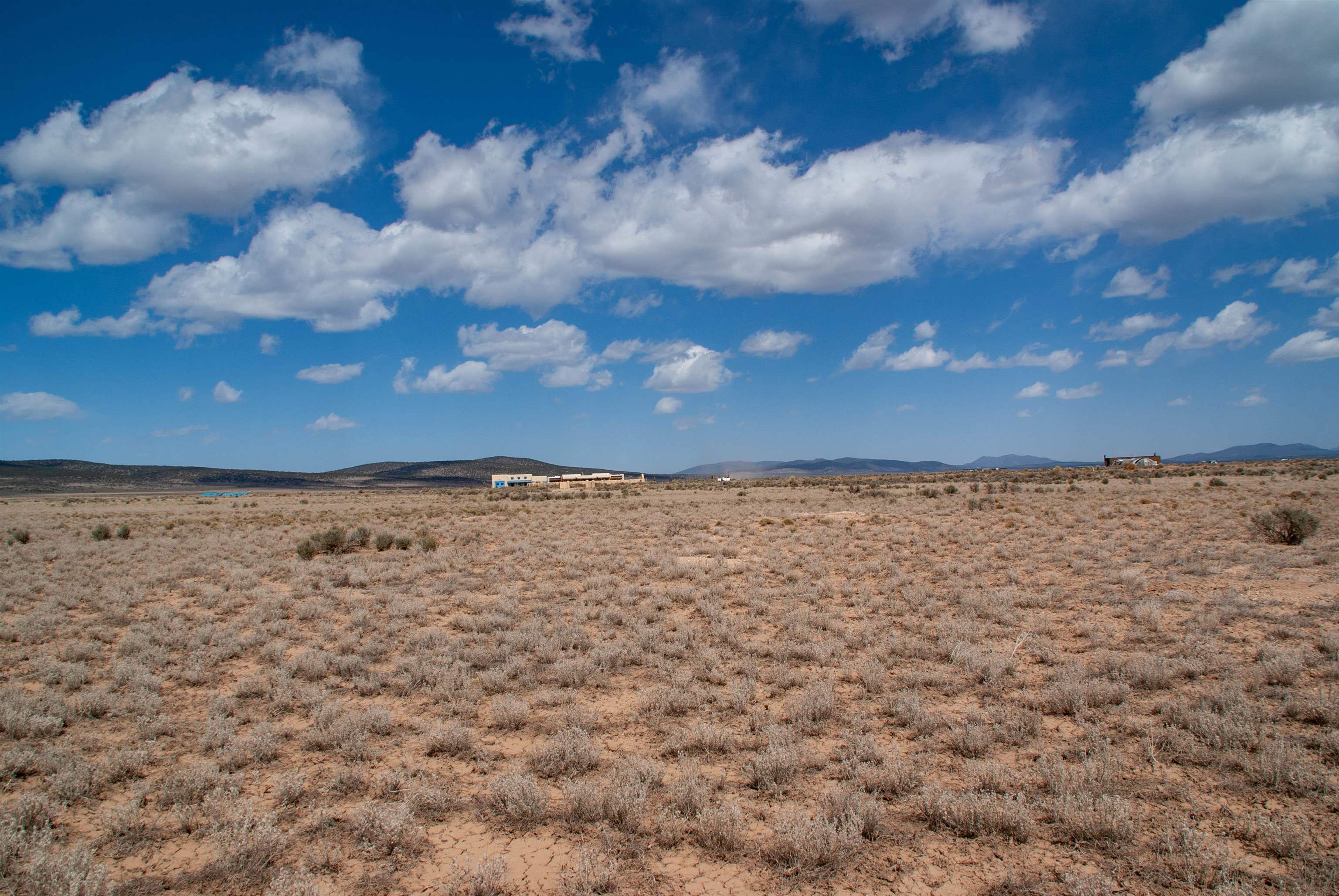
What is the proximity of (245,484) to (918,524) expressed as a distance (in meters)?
154

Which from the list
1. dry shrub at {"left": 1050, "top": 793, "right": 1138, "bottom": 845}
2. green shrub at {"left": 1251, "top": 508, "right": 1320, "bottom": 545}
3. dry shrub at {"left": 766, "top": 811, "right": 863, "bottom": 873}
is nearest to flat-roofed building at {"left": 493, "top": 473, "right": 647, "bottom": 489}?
green shrub at {"left": 1251, "top": 508, "right": 1320, "bottom": 545}

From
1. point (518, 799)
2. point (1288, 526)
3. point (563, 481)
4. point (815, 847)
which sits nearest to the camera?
point (815, 847)

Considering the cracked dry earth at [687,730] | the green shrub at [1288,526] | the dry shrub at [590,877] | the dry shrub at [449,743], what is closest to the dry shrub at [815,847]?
the cracked dry earth at [687,730]

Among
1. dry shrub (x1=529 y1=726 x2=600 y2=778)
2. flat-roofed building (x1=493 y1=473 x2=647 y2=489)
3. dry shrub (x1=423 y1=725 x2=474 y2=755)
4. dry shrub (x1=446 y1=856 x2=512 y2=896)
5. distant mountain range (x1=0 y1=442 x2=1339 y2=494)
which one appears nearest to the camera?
dry shrub (x1=446 y1=856 x2=512 y2=896)

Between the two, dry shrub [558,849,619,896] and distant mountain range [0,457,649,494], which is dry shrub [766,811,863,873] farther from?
distant mountain range [0,457,649,494]

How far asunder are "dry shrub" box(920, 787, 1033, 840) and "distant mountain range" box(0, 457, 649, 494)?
119 metres

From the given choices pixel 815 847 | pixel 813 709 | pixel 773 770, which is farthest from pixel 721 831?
pixel 813 709

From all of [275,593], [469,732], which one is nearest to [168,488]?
[275,593]

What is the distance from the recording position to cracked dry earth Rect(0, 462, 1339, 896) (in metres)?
4.35

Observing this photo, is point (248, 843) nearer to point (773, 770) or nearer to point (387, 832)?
point (387, 832)

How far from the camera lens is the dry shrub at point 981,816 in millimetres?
4566

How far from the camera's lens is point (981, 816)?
4645mm

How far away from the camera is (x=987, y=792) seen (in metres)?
5.07

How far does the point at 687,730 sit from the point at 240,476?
17675cm
